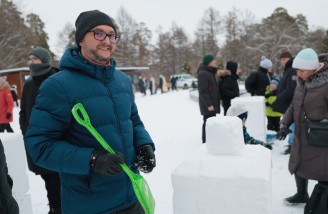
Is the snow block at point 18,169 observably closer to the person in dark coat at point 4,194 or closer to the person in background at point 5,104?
the person in dark coat at point 4,194

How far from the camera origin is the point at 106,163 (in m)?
1.47

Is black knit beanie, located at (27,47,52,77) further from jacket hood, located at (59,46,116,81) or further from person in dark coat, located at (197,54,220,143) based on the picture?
person in dark coat, located at (197,54,220,143)

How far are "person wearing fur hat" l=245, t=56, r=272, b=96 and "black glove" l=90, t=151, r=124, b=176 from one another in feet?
18.0

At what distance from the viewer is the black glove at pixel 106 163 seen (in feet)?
4.84

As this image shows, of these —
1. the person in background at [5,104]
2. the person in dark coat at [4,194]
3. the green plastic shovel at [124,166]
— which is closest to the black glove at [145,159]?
the green plastic shovel at [124,166]

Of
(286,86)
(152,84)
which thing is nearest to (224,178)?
(286,86)

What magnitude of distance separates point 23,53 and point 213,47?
29888mm

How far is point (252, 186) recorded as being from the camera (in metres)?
2.05

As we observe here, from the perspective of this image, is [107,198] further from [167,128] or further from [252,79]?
[167,128]

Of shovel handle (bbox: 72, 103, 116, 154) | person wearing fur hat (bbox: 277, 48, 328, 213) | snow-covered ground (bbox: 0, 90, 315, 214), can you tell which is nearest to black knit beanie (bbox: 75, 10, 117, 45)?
shovel handle (bbox: 72, 103, 116, 154)

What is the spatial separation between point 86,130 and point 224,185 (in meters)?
1.07

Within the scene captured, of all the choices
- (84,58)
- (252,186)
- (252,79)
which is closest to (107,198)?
(84,58)

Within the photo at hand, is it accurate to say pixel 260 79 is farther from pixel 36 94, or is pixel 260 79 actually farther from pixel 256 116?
pixel 36 94

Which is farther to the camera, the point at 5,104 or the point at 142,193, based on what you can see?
the point at 5,104
